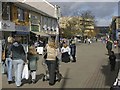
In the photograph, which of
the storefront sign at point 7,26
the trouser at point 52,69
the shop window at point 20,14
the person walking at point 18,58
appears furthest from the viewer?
the shop window at point 20,14

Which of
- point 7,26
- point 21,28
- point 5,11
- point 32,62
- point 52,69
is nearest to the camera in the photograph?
point 52,69

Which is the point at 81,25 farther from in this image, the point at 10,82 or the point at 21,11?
the point at 10,82

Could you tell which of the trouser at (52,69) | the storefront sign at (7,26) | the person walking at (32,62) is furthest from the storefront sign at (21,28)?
the trouser at (52,69)

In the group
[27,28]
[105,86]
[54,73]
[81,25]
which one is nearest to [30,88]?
[54,73]

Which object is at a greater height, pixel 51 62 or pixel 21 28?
pixel 21 28

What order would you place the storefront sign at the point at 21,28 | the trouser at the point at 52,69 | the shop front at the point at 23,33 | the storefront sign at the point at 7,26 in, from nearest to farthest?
the trouser at the point at 52,69 < the storefront sign at the point at 7,26 < the shop front at the point at 23,33 < the storefront sign at the point at 21,28

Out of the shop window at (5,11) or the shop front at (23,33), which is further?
the shop front at (23,33)

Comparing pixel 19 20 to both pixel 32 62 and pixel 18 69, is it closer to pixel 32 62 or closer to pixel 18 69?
pixel 32 62

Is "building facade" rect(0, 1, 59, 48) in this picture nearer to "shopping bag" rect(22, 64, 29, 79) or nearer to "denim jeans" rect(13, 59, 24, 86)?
"shopping bag" rect(22, 64, 29, 79)

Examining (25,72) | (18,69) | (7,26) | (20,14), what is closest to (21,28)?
(20,14)

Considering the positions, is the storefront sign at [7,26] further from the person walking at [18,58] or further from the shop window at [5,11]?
the person walking at [18,58]

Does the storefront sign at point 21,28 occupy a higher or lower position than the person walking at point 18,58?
higher

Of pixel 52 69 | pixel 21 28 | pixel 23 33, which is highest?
pixel 21 28

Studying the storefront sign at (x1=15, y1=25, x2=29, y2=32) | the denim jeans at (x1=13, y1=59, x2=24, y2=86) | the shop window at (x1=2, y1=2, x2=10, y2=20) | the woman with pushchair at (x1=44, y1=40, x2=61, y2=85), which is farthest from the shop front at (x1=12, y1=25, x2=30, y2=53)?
the denim jeans at (x1=13, y1=59, x2=24, y2=86)
